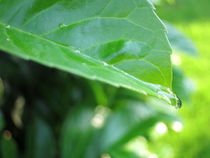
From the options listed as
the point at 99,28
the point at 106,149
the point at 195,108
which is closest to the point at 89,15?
the point at 99,28

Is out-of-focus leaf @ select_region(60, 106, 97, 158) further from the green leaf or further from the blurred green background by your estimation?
the green leaf

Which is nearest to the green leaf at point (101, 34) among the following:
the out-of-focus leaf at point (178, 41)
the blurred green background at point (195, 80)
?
the out-of-focus leaf at point (178, 41)

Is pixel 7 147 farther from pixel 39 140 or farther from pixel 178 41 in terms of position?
pixel 178 41

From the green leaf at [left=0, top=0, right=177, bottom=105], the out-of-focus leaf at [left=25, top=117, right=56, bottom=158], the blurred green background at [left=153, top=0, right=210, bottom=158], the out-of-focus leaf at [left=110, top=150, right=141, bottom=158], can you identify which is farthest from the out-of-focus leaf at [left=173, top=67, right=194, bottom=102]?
the green leaf at [left=0, top=0, right=177, bottom=105]

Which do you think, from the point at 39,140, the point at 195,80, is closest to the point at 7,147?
the point at 39,140

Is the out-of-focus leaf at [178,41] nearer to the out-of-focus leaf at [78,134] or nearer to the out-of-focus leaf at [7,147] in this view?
the out-of-focus leaf at [78,134]

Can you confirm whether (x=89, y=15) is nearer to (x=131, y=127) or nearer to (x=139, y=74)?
(x=139, y=74)
